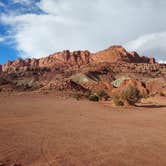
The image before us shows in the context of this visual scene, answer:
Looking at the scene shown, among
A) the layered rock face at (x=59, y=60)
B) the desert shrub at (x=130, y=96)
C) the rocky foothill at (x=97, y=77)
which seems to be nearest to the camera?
the desert shrub at (x=130, y=96)

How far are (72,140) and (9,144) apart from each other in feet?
8.10

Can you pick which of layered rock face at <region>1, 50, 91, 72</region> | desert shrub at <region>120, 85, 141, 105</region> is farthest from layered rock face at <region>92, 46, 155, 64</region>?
desert shrub at <region>120, 85, 141, 105</region>

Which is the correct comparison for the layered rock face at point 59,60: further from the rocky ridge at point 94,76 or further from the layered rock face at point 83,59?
the rocky ridge at point 94,76

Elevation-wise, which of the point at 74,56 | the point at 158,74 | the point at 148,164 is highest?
the point at 74,56

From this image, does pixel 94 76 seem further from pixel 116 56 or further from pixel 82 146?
pixel 82 146

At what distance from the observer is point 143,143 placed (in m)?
11.1

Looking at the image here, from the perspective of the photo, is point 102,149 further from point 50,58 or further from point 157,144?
point 50,58

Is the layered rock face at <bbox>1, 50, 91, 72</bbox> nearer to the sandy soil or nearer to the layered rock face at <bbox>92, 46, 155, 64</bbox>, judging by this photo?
the layered rock face at <bbox>92, 46, 155, 64</bbox>

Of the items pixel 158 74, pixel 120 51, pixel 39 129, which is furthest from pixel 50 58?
pixel 39 129

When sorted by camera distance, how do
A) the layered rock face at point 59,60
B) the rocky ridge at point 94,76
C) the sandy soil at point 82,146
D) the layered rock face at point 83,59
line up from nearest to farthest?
1. the sandy soil at point 82,146
2. the rocky ridge at point 94,76
3. the layered rock face at point 83,59
4. the layered rock face at point 59,60

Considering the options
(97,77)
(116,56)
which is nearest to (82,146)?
(97,77)

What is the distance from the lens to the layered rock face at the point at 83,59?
129 meters

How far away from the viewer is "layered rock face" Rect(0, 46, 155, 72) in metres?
129

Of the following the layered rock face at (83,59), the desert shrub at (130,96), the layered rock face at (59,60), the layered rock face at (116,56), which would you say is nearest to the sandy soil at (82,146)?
the desert shrub at (130,96)
